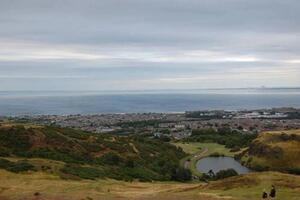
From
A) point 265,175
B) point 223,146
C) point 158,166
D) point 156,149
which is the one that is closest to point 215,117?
point 223,146

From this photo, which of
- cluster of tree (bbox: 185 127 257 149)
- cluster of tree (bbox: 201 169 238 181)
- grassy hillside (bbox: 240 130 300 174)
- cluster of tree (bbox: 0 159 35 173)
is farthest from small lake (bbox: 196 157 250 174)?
cluster of tree (bbox: 0 159 35 173)

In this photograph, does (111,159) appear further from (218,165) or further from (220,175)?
(218,165)

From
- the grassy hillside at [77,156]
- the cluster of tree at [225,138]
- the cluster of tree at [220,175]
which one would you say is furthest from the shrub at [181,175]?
the cluster of tree at [225,138]

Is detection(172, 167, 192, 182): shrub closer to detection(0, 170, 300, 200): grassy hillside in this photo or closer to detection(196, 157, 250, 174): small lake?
detection(196, 157, 250, 174): small lake

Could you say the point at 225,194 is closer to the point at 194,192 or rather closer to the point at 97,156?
the point at 194,192

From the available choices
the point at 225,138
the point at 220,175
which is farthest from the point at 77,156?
the point at 225,138
